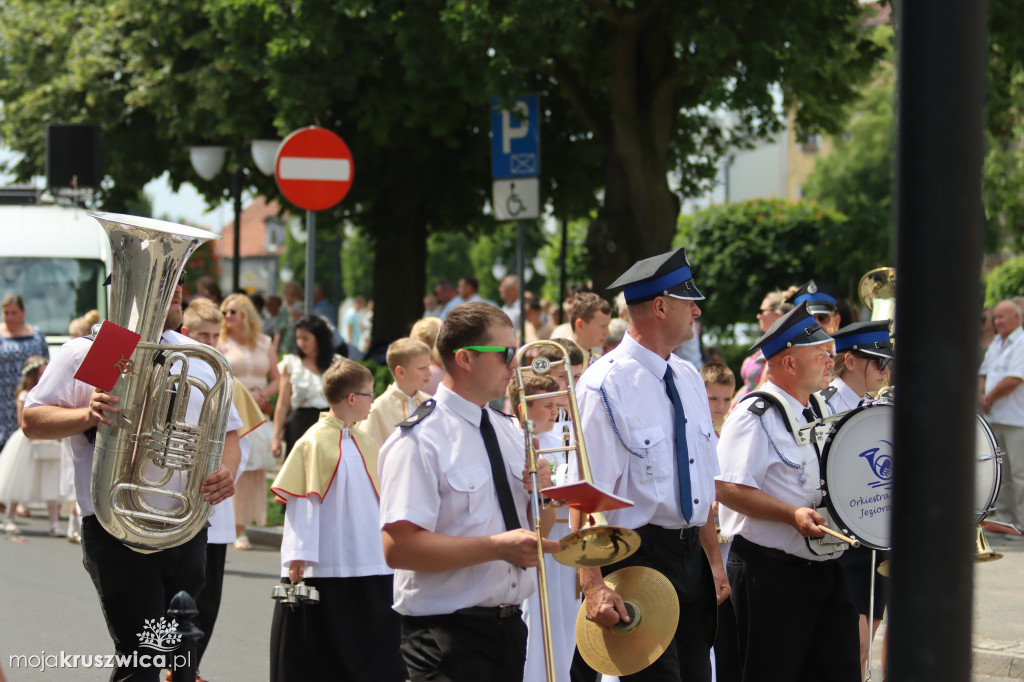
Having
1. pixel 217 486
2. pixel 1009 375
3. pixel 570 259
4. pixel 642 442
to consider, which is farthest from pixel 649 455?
pixel 570 259

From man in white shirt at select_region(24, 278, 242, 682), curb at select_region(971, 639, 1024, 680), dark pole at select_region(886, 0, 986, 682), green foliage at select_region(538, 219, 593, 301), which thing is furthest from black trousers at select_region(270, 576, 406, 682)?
green foliage at select_region(538, 219, 593, 301)

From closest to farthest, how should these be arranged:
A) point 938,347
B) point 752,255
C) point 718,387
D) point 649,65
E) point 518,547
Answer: point 938,347 < point 518,547 < point 718,387 < point 649,65 < point 752,255

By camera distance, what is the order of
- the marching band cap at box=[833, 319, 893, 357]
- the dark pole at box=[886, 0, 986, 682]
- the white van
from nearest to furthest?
1. the dark pole at box=[886, 0, 986, 682]
2. the marching band cap at box=[833, 319, 893, 357]
3. the white van

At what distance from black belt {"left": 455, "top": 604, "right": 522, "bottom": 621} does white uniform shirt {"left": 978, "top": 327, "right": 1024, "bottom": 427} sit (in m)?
8.32

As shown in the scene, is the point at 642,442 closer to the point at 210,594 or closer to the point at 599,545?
the point at 599,545

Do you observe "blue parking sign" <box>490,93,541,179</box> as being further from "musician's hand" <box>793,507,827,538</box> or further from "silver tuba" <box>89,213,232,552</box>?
"silver tuba" <box>89,213,232,552</box>

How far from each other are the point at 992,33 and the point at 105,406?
1125cm

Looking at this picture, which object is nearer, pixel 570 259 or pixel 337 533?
pixel 337 533

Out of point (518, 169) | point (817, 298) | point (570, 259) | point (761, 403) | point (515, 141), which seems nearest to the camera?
point (761, 403)

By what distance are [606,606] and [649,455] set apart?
623 mm

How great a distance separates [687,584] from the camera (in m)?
4.73

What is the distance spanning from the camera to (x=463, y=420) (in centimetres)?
402

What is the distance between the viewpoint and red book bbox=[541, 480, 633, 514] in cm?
382

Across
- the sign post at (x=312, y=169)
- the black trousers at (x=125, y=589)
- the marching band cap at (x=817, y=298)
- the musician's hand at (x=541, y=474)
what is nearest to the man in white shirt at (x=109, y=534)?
the black trousers at (x=125, y=589)
